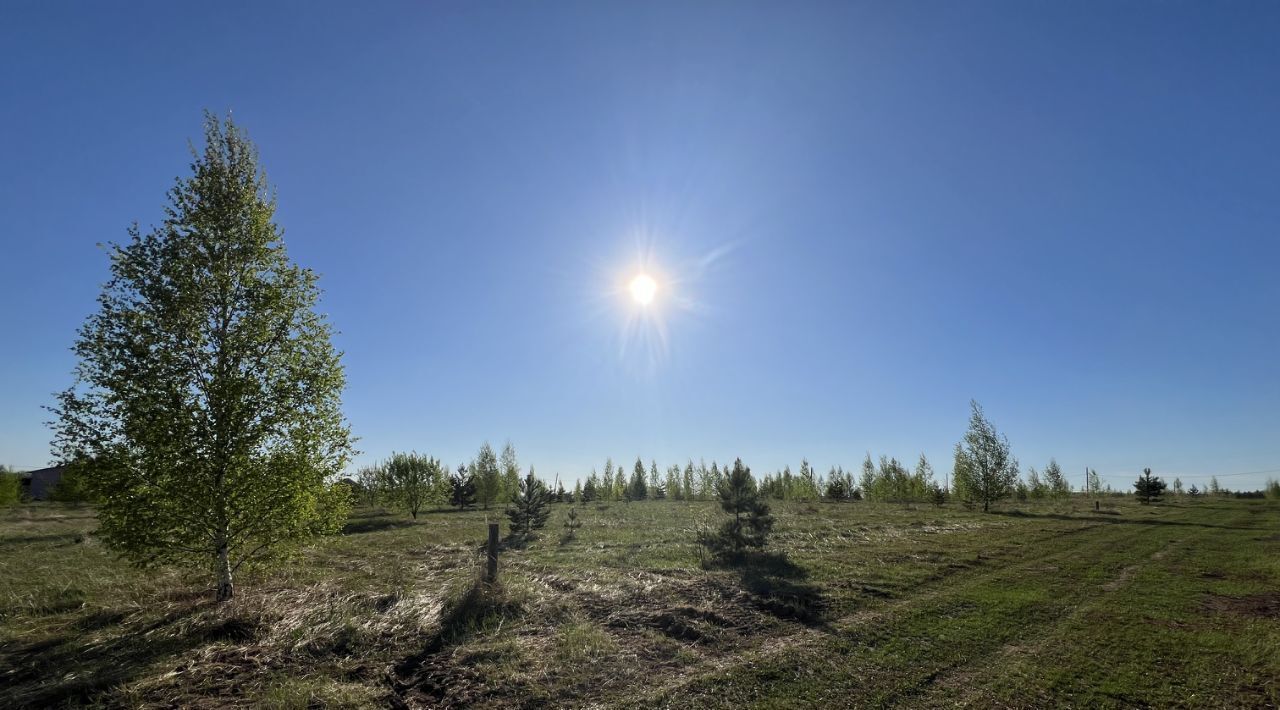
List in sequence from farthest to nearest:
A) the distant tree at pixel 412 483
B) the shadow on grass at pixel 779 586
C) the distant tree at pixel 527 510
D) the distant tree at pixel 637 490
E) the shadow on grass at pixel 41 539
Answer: the distant tree at pixel 637 490 → the distant tree at pixel 412 483 → the distant tree at pixel 527 510 → the shadow on grass at pixel 41 539 → the shadow on grass at pixel 779 586

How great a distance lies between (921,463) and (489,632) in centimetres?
8080

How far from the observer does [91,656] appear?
904cm

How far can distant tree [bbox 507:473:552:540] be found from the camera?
103 feet

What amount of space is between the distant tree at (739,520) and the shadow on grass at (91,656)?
15857mm

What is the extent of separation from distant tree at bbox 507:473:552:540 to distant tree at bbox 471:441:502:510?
35.4 metres

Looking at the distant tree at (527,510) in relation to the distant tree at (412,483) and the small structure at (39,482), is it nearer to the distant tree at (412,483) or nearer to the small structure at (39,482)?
the distant tree at (412,483)

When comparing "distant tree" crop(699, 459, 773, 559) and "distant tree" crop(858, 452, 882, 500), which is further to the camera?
"distant tree" crop(858, 452, 882, 500)

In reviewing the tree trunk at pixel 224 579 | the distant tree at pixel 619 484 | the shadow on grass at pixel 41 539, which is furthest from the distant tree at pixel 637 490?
the tree trunk at pixel 224 579

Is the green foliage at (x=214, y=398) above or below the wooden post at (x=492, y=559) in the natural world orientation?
above

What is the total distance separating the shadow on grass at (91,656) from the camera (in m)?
7.44

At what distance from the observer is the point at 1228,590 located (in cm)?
1473

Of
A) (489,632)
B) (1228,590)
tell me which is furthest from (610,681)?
(1228,590)

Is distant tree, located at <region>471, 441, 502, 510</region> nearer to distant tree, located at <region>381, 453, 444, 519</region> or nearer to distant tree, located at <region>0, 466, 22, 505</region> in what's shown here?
distant tree, located at <region>381, 453, 444, 519</region>

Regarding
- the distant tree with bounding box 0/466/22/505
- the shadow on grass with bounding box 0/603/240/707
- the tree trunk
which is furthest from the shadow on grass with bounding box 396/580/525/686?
the distant tree with bounding box 0/466/22/505
